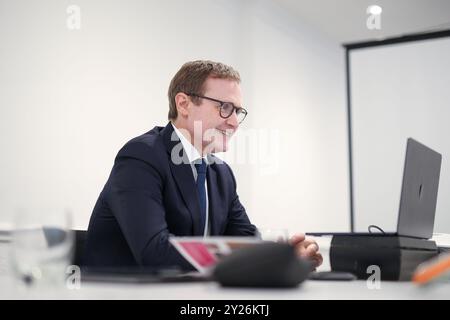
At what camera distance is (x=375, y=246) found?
1398 millimetres

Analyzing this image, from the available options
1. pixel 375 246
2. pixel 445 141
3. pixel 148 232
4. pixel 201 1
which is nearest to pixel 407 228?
pixel 375 246

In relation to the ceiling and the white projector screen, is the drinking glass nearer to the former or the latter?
the ceiling

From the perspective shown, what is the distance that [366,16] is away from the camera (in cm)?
491

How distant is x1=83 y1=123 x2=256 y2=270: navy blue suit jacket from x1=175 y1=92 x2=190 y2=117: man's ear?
0.13m

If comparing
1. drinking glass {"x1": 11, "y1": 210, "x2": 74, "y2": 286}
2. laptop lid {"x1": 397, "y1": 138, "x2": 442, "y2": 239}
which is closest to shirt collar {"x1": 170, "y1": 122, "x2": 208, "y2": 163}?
laptop lid {"x1": 397, "y1": 138, "x2": 442, "y2": 239}

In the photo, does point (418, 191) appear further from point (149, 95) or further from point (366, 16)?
point (366, 16)

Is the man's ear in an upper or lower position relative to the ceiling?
lower

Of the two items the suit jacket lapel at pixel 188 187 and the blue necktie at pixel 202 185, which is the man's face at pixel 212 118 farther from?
the suit jacket lapel at pixel 188 187

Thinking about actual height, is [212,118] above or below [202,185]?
above

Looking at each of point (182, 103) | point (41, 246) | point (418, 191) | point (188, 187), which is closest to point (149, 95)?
point (182, 103)

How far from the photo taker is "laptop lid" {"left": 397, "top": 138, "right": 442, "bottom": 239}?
1383 mm

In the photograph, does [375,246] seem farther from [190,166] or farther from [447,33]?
[447,33]

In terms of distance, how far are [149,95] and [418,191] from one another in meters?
2.23
